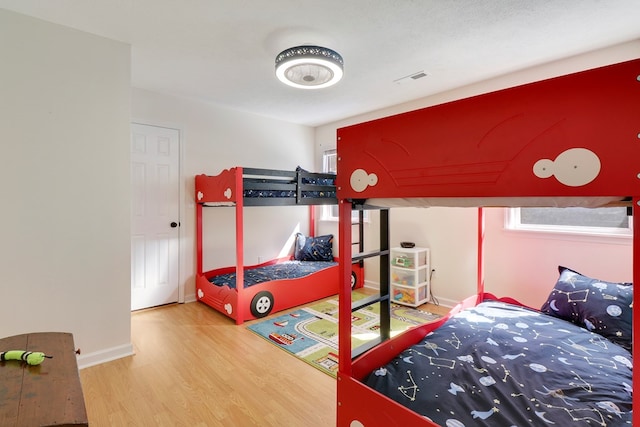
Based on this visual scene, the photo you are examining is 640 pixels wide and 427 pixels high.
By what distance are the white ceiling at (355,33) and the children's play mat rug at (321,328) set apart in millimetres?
2353

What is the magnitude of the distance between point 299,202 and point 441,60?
1908mm

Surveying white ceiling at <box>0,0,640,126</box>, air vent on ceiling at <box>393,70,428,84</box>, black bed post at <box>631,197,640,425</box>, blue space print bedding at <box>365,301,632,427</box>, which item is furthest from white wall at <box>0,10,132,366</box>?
black bed post at <box>631,197,640,425</box>

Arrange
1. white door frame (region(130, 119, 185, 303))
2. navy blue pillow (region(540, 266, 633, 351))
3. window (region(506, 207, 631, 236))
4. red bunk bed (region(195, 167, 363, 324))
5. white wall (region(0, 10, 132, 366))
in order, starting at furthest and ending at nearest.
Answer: white door frame (region(130, 119, 185, 303)) < red bunk bed (region(195, 167, 363, 324)) < window (region(506, 207, 631, 236)) < white wall (region(0, 10, 132, 366)) < navy blue pillow (region(540, 266, 633, 351))

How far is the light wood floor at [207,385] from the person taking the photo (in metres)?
1.70

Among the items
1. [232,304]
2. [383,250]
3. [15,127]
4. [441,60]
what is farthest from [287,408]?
[441,60]

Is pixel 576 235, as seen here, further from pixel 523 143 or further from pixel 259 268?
pixel 259 268

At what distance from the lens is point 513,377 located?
146 centimetres

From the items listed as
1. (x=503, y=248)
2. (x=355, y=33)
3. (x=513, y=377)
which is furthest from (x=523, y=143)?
(x=503, y=248)

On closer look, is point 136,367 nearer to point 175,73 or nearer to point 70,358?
point 70,358

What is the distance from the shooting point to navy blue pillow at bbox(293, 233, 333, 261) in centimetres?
441

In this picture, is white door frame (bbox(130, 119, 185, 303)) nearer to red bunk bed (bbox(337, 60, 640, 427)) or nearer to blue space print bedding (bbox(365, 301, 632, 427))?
red bunk bed (bbox(337, 60, 640, 427))

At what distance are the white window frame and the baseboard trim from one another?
11.6 feet

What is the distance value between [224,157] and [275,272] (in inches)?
63.1

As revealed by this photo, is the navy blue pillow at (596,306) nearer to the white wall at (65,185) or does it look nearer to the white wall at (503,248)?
the white wall at (503,248)
